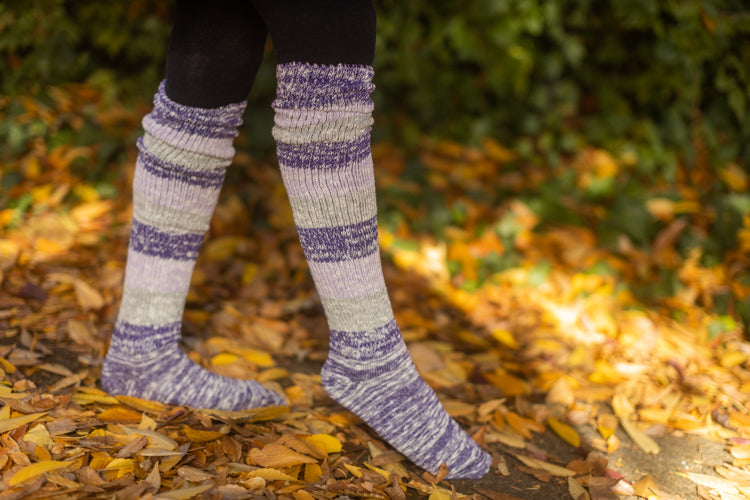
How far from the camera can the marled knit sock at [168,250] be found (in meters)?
1.01

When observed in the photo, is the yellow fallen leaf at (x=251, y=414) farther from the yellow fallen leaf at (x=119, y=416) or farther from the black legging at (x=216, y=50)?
the black legging at (x=216, y=50)

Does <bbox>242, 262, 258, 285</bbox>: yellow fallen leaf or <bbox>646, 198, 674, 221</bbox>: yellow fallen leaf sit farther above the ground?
<bbox>646, 198, 674, 221</bbox>: yellow fallen leaf

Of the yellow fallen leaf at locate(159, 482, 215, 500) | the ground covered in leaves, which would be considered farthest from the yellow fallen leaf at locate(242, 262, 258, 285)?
the yellow fallen leaf at locate(159, 482, 215, 500)

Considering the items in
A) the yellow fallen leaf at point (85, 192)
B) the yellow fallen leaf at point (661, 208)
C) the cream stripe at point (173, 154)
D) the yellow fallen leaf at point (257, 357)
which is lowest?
the yellow fallen leaf at point (257, 357)

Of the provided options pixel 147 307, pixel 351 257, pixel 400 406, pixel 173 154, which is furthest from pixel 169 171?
pixel 400 406

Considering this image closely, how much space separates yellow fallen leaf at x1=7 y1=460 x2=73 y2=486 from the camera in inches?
32.0

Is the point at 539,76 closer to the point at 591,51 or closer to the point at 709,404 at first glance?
the point at 591,51

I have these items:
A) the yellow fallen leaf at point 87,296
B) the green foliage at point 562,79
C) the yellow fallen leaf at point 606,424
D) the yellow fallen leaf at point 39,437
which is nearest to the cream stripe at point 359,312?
the yellow fallen leaf at point 39,437

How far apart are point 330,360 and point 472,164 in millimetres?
1482

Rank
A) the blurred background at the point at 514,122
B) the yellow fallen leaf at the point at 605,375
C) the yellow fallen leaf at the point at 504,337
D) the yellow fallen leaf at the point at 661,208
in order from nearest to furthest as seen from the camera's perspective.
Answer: the yellow fallen leaf at the point at 605,375
the yellow fallen leaf at the point at 504,337
the blurred background at the point at 514,122
the yellow fallen leaf at the point at 661,208

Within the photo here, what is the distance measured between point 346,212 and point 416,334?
0.72 metres

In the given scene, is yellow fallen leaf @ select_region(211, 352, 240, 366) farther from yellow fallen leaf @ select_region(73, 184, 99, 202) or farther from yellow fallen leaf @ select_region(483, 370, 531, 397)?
yellow fallen leaf @ select_region(73, 184, 99, 202)

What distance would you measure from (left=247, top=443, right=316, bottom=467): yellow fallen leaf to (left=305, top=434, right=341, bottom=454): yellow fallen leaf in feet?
0.20

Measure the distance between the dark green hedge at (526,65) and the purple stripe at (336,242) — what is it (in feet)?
4.30
